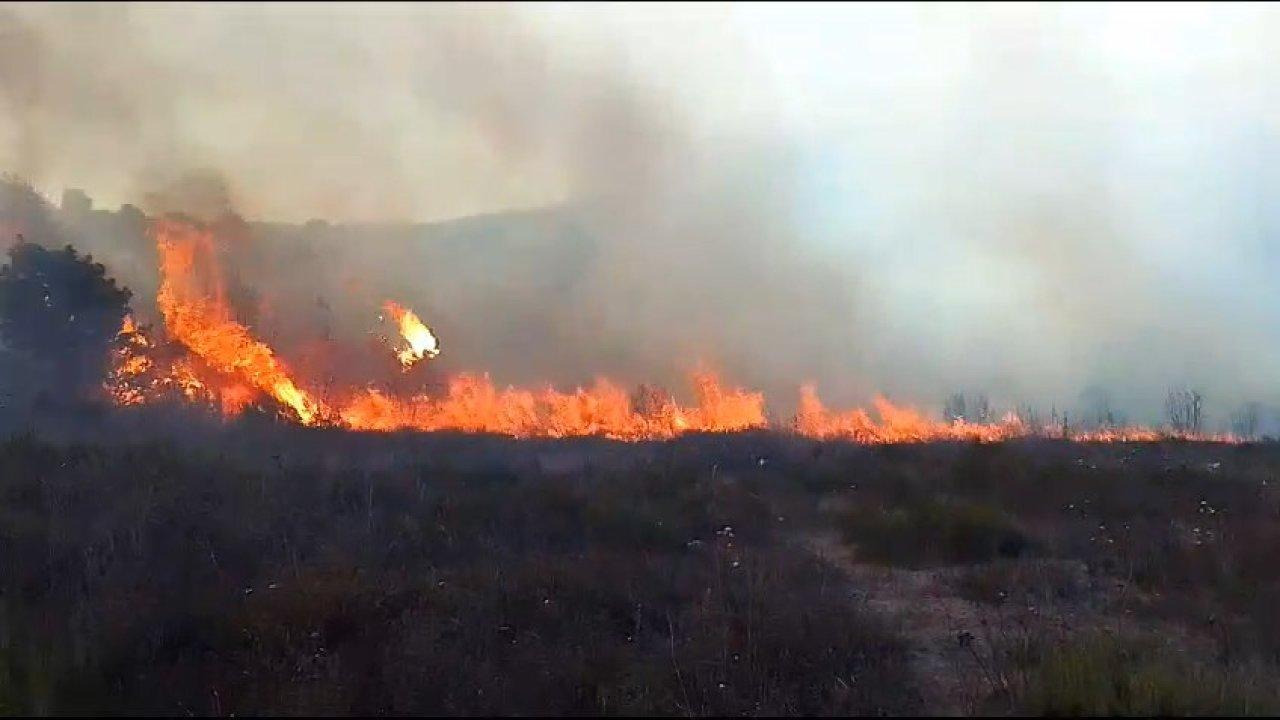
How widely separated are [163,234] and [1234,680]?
35.2 meters

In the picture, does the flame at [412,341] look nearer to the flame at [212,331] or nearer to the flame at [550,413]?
the flame at [550,413]

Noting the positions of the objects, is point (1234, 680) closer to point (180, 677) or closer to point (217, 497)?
point (180, 677)

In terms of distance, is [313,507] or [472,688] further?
[313,507]

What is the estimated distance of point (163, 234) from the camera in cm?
3366

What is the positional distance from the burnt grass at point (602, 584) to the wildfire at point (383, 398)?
7536mm

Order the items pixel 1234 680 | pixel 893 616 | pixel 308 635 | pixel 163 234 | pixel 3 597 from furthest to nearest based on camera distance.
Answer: pixel 163 234
pixel 893 616
pixel 3 597
pixel 308 635
pixel 1234 680

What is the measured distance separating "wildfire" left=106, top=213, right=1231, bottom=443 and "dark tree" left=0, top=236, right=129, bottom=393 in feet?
2.27

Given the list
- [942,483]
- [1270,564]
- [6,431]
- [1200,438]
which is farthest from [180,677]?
[1200,438]

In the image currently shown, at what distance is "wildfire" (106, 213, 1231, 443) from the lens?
1033 inches

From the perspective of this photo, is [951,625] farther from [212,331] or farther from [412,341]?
[412,341]

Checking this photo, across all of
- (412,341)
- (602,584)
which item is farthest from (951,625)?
(412,341)

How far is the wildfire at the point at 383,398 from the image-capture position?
86.1 feet

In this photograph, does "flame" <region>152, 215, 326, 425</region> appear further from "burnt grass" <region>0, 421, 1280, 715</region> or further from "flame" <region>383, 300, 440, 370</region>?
"burnt grass" <region>0, 421, 1280, 715</region>

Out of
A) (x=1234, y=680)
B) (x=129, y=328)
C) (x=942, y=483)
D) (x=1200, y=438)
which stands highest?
(x=129, y=328)
